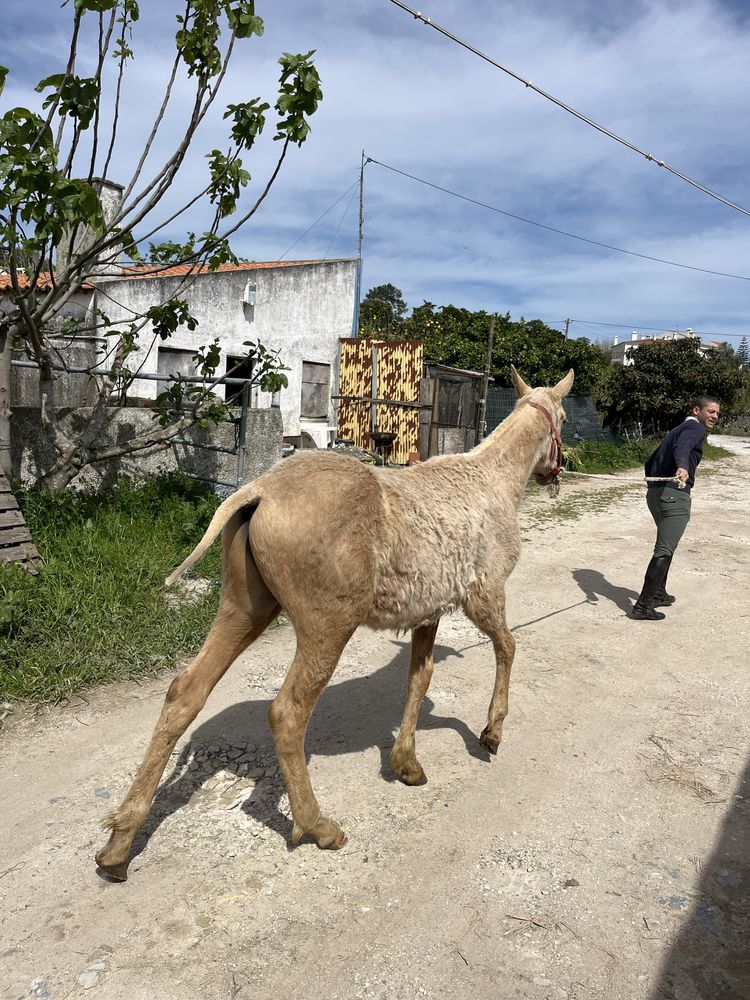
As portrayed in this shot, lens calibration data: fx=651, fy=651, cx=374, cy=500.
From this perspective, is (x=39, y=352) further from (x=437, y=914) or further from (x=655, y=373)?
(x=655, y=373)

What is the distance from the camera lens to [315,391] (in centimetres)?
1539

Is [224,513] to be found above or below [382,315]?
below

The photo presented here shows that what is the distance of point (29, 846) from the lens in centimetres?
285

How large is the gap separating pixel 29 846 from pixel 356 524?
201cm

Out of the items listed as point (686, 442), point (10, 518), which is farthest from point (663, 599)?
point (10, 518)

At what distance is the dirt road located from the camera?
2.32 meters

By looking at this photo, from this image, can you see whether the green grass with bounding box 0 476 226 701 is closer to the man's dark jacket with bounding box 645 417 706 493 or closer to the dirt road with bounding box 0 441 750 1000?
the dirt road with bounding box 0 441 750 1000

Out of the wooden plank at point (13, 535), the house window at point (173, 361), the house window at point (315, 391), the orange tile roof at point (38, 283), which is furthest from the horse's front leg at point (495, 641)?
the house window at point (315, 391)

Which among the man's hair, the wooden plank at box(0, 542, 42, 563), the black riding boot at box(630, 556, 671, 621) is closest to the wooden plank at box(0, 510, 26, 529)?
the wooden plank at box(0, 542, 42, 563)

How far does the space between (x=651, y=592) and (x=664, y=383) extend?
59.3 ft

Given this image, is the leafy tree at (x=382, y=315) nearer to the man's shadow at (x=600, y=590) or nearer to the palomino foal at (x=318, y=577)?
the man's shadow at (x=600, y=590)

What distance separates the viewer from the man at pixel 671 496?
6.27 meters

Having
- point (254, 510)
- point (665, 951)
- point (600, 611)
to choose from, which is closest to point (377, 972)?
point (665, 951)

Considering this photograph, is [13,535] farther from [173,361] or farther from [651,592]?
[173,361]
